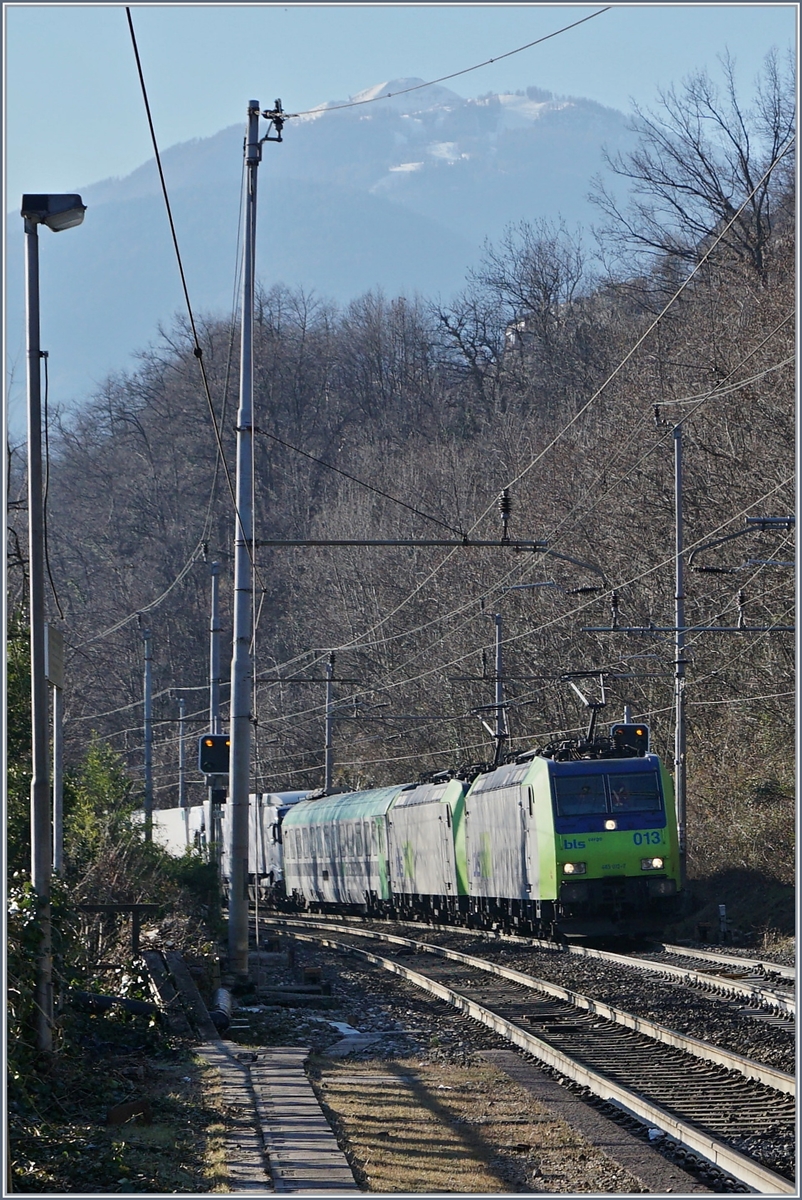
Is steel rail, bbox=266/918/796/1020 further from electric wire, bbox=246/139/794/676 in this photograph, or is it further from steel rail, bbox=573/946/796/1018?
electric wire, bbox=246/139/794/676

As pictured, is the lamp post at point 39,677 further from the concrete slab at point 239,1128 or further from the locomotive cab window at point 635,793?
the locomotive cab window at point 635,793

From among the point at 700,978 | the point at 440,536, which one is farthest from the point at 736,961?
the point at 440,536

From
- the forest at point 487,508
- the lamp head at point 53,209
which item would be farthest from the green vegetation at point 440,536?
the lamp head at point 53,209

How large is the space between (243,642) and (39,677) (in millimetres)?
9043

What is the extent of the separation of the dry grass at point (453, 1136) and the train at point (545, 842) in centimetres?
985

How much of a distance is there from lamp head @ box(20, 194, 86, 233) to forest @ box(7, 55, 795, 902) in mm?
3587

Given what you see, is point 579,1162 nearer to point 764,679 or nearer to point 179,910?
point 179,910

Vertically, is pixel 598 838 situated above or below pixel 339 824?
above

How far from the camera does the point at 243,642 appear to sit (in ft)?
63.1

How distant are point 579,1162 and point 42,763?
4358mm

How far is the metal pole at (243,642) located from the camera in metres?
18.9

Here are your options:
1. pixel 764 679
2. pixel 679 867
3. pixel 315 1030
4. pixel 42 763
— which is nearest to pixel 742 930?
pixel 679 867

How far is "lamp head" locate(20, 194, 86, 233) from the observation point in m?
10.7

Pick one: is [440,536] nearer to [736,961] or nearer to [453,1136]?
[736,961]
